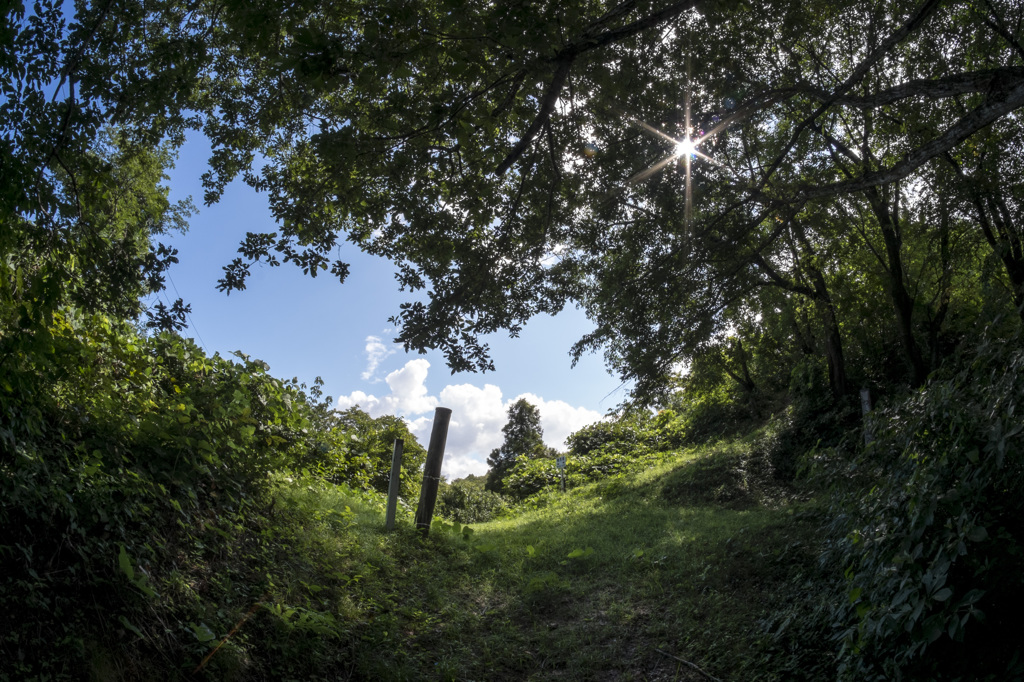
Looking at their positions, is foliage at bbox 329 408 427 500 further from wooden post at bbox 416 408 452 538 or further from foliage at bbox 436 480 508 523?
wooden post at bbox 416 408 452 538

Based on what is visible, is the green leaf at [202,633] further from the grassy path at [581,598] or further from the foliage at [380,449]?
the foliage at [380,449]

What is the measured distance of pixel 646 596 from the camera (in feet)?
20.6

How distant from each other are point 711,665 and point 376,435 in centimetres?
1074

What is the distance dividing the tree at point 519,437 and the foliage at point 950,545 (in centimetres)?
2093

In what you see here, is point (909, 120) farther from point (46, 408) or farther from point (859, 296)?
point (46, 408)

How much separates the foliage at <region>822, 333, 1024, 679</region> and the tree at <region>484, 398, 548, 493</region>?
20930mm

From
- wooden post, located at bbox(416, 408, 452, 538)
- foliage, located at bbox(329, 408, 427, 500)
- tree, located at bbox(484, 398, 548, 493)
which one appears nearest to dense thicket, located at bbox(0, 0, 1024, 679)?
foliage, located at bbox(329, 408, 427, 500)

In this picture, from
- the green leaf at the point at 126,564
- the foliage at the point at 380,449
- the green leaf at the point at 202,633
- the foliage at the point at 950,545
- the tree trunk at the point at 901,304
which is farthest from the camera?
the foliage at the point at 380,449

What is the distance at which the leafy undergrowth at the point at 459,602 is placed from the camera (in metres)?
4.05

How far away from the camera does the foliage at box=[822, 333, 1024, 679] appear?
2.92m

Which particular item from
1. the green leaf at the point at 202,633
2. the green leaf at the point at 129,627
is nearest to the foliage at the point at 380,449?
the green leaf at the point at 202,633

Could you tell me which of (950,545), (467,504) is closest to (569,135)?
(950,545)

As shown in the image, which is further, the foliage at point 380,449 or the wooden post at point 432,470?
the foliage at point 380,449

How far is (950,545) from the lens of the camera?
298cm
